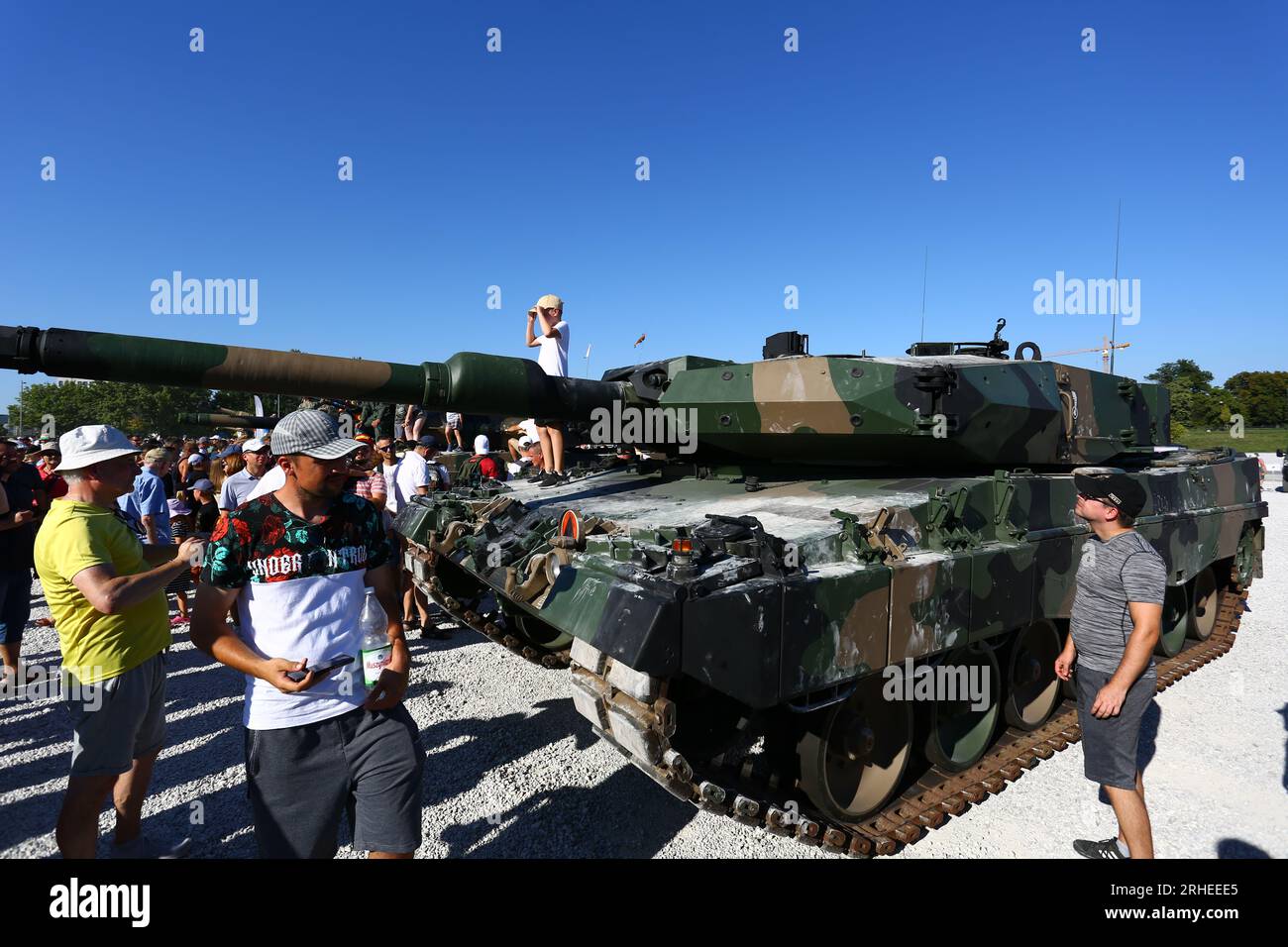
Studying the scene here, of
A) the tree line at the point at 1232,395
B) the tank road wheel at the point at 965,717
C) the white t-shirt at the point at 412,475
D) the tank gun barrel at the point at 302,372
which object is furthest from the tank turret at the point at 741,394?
the tree line at the point at 1232,395

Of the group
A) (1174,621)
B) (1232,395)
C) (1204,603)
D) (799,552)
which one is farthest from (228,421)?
(1232,395)

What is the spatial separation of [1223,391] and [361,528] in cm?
8062

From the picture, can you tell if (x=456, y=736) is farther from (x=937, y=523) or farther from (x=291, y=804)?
(x=937, y=523)

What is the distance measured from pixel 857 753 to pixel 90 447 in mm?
4171

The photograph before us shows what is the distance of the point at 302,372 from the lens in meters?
4.23

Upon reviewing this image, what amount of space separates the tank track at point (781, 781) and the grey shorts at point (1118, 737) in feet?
3.22

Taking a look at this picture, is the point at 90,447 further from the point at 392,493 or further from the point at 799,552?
the point at 392,493

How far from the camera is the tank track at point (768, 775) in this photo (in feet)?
10.0

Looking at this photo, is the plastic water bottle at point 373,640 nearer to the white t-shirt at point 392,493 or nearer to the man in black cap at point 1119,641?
the man in black cap at point 1119,641

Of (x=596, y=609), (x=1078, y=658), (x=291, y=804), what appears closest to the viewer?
(x=291, y=804)

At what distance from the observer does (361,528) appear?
8.84ft

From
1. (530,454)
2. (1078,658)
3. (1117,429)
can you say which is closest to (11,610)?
(530,454)

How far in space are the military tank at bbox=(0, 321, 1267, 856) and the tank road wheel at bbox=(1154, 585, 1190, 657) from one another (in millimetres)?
61
